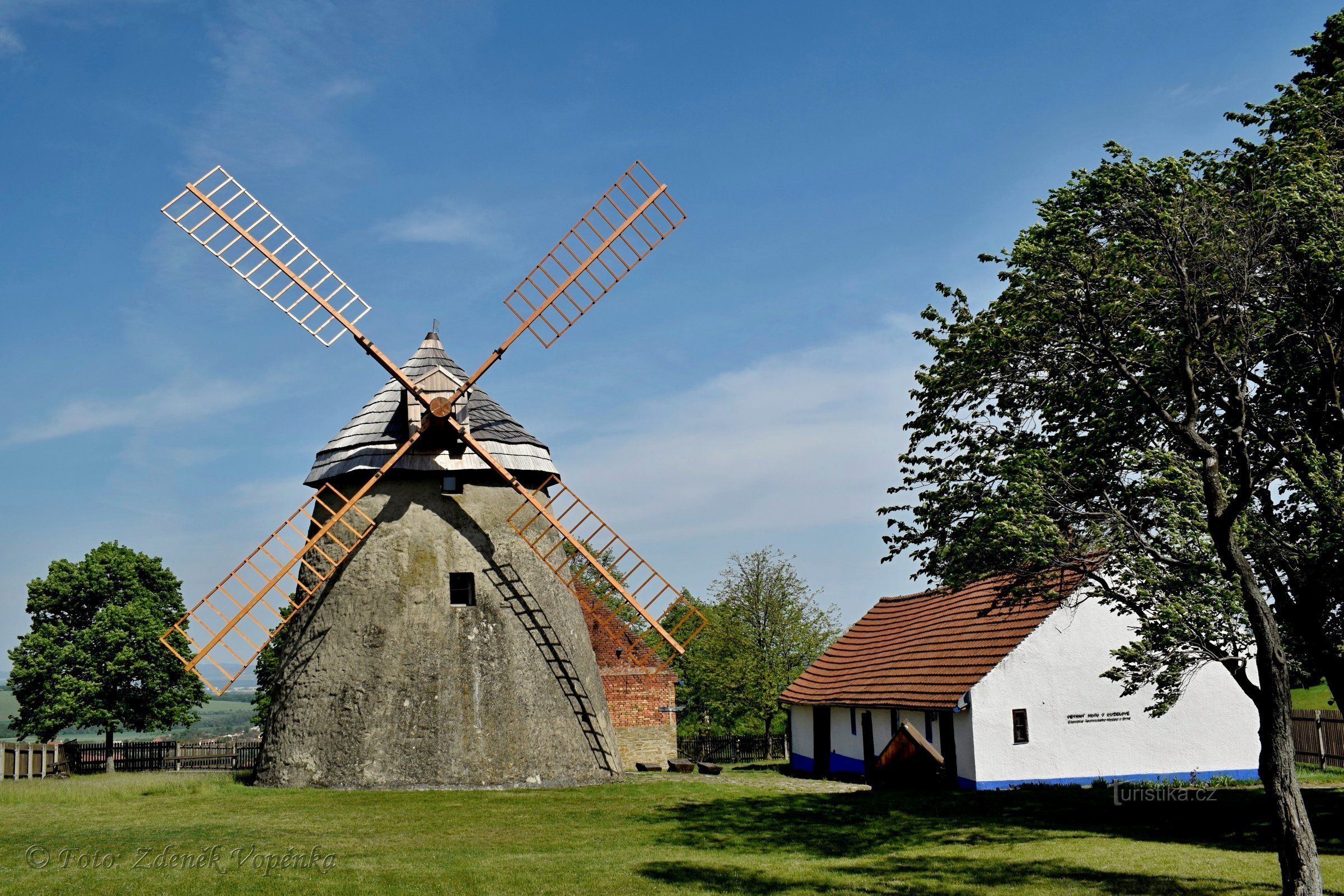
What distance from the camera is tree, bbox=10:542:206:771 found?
1344 inches

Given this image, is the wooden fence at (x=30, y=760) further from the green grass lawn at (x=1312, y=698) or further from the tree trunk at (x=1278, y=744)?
the green grass lawn at (x=1312, y=698)

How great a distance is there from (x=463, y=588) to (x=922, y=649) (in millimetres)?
12009

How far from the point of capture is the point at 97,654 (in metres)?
35.0

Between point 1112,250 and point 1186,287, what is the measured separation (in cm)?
144

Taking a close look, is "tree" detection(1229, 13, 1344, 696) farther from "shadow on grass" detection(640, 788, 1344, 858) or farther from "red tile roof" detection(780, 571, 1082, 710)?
"red tile roof" detection(780, 571, 1082, 710)

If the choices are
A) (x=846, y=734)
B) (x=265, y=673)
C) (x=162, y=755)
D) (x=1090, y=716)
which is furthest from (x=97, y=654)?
(x=1090, y=716)

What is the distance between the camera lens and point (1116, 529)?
12.8 meters

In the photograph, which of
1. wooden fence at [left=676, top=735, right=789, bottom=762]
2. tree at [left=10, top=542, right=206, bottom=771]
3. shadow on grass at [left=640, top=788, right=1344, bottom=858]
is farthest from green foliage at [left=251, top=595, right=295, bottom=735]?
shadow on grass at [left=640, top=788, right=1344, bottom=858]

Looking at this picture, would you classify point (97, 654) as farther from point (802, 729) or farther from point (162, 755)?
point (802, 729)

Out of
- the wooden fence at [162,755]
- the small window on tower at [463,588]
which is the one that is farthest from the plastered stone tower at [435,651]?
the wooden fence at [162,755]

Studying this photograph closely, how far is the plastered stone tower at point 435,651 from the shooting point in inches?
799

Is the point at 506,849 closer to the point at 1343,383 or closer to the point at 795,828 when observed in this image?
the point at 795,828

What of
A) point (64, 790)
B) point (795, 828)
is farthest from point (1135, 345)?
point (64, 790)

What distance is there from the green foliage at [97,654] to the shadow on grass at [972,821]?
82.7ft
